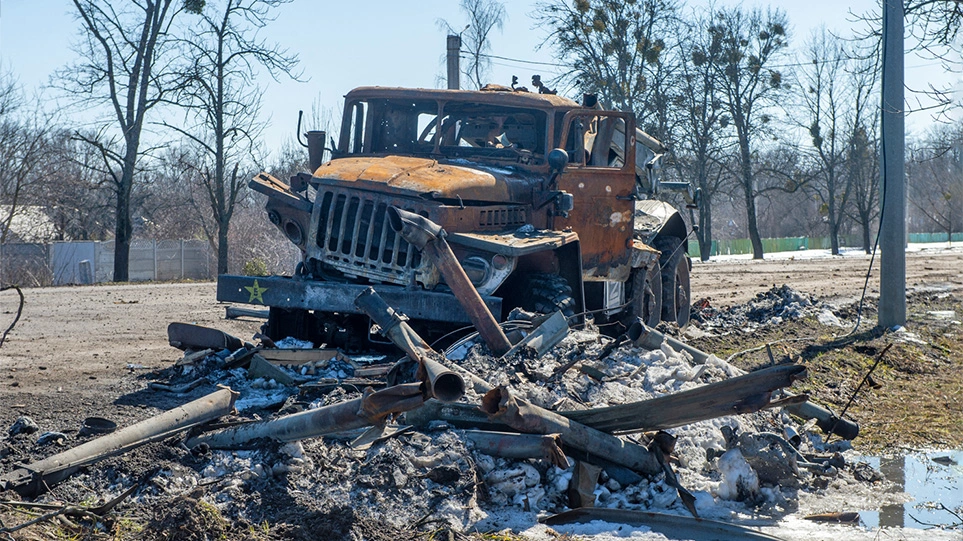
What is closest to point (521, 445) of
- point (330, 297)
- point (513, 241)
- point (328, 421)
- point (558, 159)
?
point (328, 421)

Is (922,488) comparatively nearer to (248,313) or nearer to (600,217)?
(600,217)

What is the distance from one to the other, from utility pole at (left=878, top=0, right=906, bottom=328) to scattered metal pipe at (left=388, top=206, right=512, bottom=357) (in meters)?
6.42

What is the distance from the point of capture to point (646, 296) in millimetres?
11500

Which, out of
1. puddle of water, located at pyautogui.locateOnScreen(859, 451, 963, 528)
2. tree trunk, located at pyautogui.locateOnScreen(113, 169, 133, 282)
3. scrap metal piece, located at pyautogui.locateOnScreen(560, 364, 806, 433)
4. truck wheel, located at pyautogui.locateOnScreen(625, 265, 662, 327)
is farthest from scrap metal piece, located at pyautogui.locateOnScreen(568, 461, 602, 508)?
tree trunk, located at pyautogui.locateOnScreen(113, 169, 133, 282)

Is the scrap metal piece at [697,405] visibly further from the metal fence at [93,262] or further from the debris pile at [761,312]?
the metal fence at [93,262]

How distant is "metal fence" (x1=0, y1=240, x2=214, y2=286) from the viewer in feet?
99.5

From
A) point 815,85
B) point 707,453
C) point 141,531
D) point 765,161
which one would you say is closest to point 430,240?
point 707,453

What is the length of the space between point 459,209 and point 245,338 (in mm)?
4343

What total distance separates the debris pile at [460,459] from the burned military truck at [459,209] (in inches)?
65.2

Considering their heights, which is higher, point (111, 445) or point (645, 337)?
point (645, 337)

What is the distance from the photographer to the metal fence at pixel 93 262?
99.5 ft

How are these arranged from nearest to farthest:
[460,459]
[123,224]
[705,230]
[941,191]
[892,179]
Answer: [460,459] < [892,179] < [123,224] < [705,230] < [941,191]

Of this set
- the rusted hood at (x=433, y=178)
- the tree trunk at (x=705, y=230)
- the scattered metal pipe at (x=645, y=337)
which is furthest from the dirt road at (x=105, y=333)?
the tree trunk at (x=705, y=230)

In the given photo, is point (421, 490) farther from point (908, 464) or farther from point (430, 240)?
point (908, 464)
